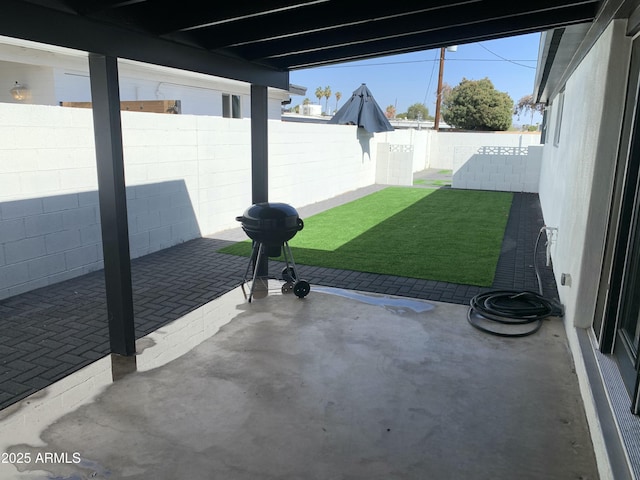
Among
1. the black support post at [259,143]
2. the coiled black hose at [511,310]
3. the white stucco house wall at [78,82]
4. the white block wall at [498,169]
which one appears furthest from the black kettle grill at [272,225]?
the white block wall at [498,169]

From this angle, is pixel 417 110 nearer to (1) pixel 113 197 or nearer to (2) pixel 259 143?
(2) pixel 259 143

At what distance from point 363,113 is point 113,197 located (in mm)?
11509

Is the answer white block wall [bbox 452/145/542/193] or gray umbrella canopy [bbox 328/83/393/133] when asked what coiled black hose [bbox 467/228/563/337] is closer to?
gray umbrella canopy [bbox 328/83/393/133]

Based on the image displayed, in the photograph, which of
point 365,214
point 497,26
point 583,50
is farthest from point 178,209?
point 583,50

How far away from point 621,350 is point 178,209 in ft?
20.1

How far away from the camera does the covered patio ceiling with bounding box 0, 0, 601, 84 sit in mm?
3104

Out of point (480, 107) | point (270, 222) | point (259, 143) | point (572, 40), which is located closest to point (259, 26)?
point (259, 143)

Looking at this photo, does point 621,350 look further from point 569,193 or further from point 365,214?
point 365,214

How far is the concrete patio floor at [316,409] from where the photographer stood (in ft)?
8.89

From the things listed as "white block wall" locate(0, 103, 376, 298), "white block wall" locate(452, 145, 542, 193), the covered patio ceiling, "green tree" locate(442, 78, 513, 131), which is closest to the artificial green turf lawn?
"white block wall" locate(0, 103, 376, 298)

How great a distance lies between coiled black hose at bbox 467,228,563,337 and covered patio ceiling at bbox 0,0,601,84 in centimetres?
247

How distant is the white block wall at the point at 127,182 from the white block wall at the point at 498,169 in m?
6.06

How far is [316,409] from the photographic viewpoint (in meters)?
3.25

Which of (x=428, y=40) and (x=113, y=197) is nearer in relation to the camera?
(x=113, y=197)
